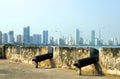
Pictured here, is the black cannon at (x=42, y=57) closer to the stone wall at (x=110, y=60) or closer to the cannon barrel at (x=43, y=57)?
the cannon barrel at (x=43, y=57)

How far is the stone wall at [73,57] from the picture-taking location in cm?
1359

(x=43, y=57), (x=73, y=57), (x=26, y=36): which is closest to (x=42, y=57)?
(x=43, y=57)

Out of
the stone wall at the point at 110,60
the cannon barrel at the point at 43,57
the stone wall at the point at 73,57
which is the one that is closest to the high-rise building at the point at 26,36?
the stone wall at the point at 73,57

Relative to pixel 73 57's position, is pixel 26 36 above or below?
above

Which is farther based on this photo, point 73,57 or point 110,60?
point 73,57

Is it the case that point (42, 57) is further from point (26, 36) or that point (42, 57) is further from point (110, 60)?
point (26, 36)

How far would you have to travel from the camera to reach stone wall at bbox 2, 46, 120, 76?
1359 centimetres

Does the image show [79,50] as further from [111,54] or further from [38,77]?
[38,77]

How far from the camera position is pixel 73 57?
1611 centimetres

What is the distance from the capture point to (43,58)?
57.8 feet

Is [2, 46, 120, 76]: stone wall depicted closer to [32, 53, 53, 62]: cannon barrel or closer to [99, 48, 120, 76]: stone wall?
[99, 48, 120, 76]: stone wall

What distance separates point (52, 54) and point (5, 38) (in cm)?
10707

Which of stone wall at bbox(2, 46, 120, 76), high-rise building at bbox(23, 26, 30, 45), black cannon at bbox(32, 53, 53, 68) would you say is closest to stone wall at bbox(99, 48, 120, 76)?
stone wall at bbox(2, 46, 120, 76)

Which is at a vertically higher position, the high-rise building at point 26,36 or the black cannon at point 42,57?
the high-rise building at point 26,36
